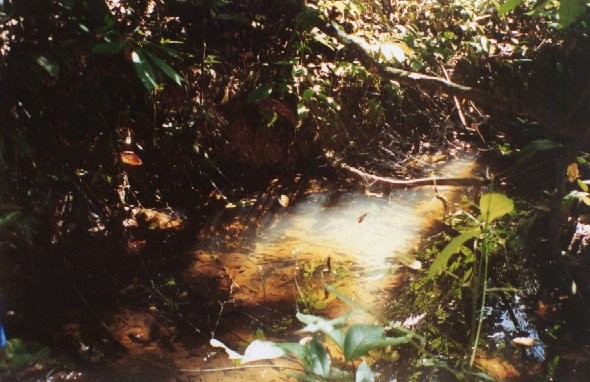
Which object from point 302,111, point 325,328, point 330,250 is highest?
point 302,111

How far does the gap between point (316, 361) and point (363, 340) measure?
16 cm

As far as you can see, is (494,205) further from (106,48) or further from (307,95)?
(307,95)

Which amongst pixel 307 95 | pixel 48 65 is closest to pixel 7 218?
pixel 48 65

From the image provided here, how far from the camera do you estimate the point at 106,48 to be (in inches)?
79.4

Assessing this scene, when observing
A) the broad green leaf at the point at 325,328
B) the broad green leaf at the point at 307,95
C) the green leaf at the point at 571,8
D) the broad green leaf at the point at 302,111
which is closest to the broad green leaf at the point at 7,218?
the broad green leaf at the point at 325,328

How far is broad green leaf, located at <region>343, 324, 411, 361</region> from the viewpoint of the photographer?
1338 mm

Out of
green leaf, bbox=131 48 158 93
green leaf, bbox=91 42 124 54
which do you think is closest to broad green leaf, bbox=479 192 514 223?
green leaf, bbox=131 48 158 93

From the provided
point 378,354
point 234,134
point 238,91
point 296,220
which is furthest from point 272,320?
point 238,91

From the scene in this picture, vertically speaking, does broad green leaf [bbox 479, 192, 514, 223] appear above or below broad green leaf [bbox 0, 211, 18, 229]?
above

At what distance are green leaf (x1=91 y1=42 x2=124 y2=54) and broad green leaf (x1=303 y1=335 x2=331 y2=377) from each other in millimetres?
1601

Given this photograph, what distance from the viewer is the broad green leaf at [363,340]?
52.7 inches

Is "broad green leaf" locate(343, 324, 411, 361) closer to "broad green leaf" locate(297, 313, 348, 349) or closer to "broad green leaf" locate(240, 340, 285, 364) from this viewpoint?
"broad green leaf" locate(297, 313, 348, 349)

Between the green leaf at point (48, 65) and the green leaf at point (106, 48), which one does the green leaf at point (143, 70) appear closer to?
the green leaf at point (106, 48)

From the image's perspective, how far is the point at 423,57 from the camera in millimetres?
3912
